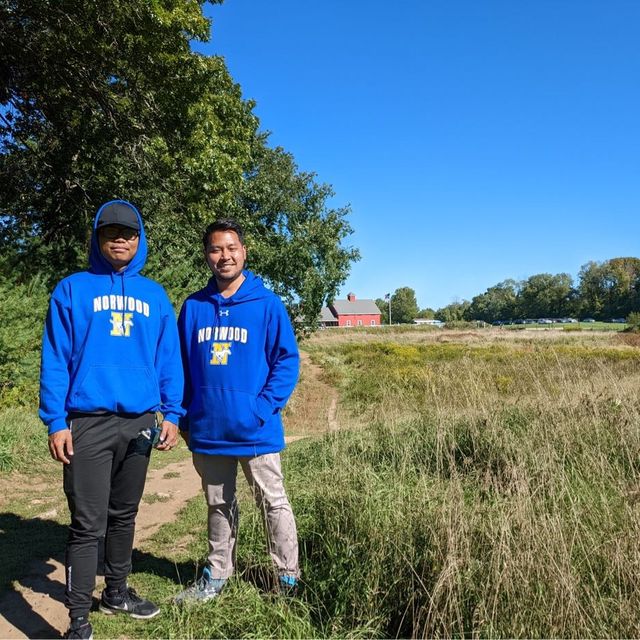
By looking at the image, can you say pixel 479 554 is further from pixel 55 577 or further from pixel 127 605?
pixel 55 577

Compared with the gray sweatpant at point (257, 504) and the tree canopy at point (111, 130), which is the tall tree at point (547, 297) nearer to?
the tree canopy at point (111, 130)

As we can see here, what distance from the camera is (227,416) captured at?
2865 millimetres

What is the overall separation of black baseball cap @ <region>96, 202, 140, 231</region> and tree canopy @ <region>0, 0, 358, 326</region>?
24.4 feet

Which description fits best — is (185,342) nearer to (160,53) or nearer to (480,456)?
(480,456)

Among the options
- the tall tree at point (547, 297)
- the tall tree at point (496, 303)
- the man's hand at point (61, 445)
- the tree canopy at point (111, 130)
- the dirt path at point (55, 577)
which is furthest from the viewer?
the tall tree at point (496, 303)

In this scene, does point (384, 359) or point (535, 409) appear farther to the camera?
point (384, 359)

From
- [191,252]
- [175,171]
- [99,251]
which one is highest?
[175,171]

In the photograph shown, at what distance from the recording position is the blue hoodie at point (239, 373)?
287cm

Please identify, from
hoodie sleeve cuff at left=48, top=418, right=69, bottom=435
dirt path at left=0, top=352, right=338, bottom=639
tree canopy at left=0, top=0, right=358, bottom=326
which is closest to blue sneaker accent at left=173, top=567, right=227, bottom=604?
dirt path at left=0, top=352, right=338, bottom=639

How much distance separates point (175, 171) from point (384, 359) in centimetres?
1759

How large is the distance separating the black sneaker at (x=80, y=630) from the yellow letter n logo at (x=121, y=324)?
1386 millimetres

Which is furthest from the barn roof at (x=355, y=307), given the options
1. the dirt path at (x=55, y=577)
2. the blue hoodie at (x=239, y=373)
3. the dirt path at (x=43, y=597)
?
the blue hoodie at (x=239, y=373)

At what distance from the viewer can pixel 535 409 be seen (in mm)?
6520

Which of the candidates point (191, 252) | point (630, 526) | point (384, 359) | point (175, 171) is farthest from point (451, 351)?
point (630, 526)
